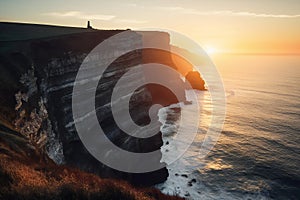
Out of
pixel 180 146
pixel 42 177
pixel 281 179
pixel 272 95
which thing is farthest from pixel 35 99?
pixel 272 95

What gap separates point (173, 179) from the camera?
118 feet

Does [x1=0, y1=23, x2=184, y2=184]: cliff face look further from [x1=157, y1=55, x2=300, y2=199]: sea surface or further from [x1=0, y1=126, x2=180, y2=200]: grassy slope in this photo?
[x1=0, y1=126, x2=180, y2=200]: grassy slope

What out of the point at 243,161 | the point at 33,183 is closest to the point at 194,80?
the point at 243,161

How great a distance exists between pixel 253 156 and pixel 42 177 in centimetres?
3995

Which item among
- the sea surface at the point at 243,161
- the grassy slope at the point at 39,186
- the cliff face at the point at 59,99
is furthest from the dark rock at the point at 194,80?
the grassy slope at the point at 39,186

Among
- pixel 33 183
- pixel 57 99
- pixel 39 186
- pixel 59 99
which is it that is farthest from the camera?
pixel 59 99

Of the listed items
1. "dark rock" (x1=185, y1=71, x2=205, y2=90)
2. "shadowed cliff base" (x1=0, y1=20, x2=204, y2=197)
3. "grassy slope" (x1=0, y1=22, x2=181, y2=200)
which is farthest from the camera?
"dark rock" (x1=185, y1=71, x2=205, y2=90)

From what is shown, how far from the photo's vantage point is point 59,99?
27016mm

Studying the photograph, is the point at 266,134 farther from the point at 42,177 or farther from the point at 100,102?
the point at 42,177

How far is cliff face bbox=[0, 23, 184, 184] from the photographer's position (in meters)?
20.1

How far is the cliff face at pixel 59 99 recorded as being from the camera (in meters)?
20.1

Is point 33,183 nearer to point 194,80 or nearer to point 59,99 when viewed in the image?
point 59,99

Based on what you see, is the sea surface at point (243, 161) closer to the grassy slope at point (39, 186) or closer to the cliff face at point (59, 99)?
the cliff face at point (59, 99)

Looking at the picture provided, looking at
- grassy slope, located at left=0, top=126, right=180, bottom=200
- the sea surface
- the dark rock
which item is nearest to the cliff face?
the sea surface
